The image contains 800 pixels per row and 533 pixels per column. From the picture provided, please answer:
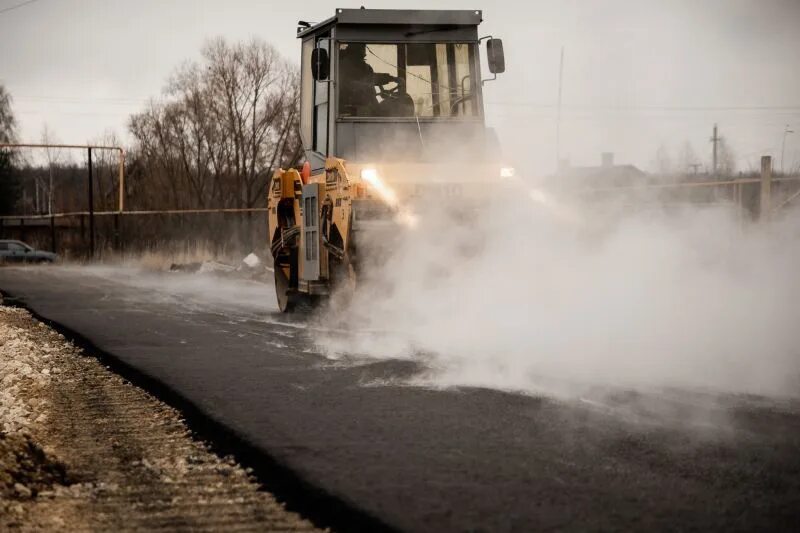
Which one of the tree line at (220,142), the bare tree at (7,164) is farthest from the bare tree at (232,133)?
the bare tree at (7,164)

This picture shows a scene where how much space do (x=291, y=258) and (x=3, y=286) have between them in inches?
454

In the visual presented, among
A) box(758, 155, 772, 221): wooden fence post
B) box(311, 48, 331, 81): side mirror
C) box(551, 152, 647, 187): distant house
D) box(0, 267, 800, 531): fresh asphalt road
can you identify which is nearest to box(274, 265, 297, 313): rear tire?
box(311, 48, 331, 81): side mirror

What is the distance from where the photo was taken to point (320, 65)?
11109mm

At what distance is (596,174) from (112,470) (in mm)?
11308

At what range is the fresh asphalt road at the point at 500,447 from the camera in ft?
12.5

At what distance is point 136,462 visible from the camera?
4863 millimetres

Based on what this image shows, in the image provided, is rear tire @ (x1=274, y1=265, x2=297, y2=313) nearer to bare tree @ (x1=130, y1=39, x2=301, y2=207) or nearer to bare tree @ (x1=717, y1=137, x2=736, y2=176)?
bare tree @ (x1=717, y1=137, x2=736, y2=176)

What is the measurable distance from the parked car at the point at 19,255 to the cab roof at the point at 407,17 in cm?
3171

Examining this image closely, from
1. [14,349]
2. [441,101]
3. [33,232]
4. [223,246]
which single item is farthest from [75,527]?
[33,232]

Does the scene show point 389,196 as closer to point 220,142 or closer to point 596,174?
point 596,174

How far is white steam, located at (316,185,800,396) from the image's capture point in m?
7.39

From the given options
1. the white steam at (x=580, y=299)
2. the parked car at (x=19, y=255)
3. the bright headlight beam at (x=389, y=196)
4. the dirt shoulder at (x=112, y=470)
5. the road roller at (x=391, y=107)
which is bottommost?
the parked car at (x=19, y=255)

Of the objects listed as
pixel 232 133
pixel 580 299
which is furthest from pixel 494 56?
pixel 232 133

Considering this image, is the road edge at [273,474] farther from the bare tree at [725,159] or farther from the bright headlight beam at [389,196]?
the bare tree at [725,159]
